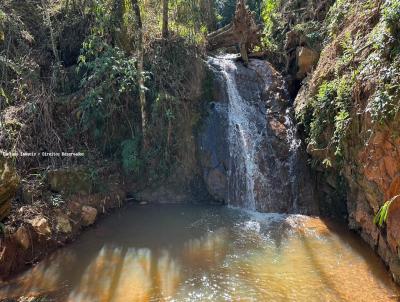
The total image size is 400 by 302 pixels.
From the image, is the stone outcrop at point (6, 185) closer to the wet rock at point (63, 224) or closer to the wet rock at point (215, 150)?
the wet rock at point (63, 224)

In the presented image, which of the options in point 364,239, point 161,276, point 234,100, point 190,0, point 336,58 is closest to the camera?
point 161,276

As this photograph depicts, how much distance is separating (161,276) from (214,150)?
12.0 ft

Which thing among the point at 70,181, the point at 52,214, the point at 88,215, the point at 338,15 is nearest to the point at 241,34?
the point at 338,15

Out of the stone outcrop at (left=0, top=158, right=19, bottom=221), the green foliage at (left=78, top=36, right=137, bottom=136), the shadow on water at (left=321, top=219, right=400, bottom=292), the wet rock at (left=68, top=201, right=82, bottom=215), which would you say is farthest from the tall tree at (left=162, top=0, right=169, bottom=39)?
the shadow on water at (left=321, top=219, right=400, bottom=292)

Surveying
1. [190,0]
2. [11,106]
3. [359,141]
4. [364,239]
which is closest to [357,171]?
[359,141]

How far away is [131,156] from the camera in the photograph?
24.7 feet

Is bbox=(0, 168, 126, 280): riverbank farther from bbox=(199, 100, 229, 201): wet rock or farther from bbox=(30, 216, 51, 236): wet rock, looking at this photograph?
bbox=(199, 100, 229, 201): wet rock

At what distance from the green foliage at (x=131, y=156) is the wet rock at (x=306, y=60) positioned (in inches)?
179

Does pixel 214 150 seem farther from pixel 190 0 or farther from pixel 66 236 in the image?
pixel 190 0

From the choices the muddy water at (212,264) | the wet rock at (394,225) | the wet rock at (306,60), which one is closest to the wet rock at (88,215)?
the muddy water at (212,264)

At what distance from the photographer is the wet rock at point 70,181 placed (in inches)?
257

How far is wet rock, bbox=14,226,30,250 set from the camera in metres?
5.29

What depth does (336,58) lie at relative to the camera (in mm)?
6711

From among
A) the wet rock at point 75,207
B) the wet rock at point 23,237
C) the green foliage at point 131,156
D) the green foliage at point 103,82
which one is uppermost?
the green foliage at point 103,82
